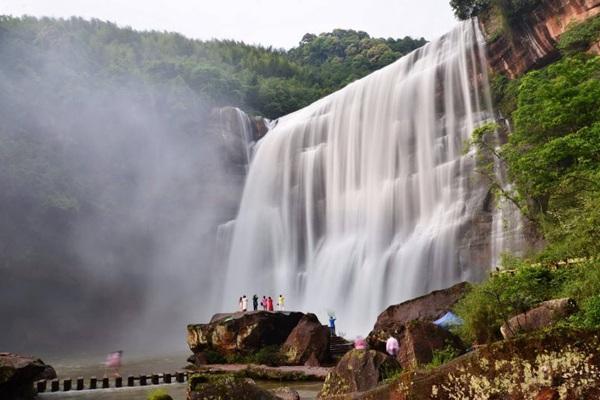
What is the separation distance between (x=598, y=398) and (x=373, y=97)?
38.9 m

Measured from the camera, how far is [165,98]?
54062 millimetres

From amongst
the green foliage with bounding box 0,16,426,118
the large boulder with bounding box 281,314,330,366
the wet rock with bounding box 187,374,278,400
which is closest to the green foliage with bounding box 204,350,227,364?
the large boulder with bounding box 281,314,330,366

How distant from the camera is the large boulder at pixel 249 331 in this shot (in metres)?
21.7

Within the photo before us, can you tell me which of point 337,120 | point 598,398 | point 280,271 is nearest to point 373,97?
point 337,120

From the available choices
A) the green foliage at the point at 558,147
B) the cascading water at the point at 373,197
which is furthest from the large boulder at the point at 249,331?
the green foliage at the point at 558,147

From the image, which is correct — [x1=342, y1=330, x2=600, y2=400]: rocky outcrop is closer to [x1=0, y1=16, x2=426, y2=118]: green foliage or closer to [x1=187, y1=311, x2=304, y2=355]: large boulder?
[x1=187, y1=311, x2=304, y2=355]: large boulder

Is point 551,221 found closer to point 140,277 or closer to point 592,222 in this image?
point 592,222

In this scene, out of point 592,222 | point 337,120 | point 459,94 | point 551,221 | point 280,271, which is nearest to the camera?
point 592,222

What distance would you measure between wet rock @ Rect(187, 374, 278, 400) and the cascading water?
21.9m

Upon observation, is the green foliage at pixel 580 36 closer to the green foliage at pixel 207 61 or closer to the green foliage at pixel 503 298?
the green foliage at pixel 503 298

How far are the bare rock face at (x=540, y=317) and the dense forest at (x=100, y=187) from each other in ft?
112

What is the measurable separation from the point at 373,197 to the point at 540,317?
26.0 metres

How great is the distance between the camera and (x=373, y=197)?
36.6 m

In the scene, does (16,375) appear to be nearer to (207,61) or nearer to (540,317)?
(540,317)
